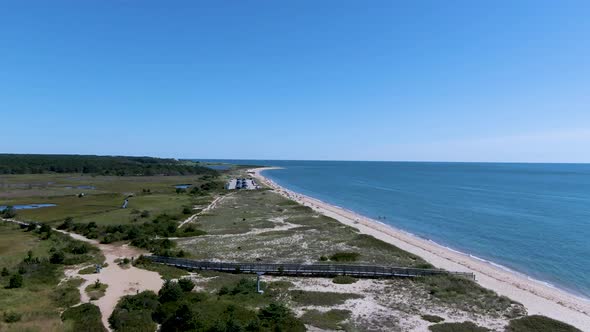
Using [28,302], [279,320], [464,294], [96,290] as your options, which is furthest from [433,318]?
Answer: [28,302]

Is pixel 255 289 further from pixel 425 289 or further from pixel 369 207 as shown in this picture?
pixel 369 207

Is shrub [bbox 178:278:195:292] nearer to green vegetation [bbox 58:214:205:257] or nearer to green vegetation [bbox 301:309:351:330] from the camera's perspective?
green vegetation [bbox 301:309:351:330]

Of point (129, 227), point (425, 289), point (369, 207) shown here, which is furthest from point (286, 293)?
point (369, 207)

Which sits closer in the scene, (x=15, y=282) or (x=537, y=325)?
(x=537, y=325)

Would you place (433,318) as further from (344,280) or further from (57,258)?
(57,258)

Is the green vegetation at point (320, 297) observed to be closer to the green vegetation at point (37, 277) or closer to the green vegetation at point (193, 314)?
the green vegetation at point (193, 314)

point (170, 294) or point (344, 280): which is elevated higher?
point (170, 294)
